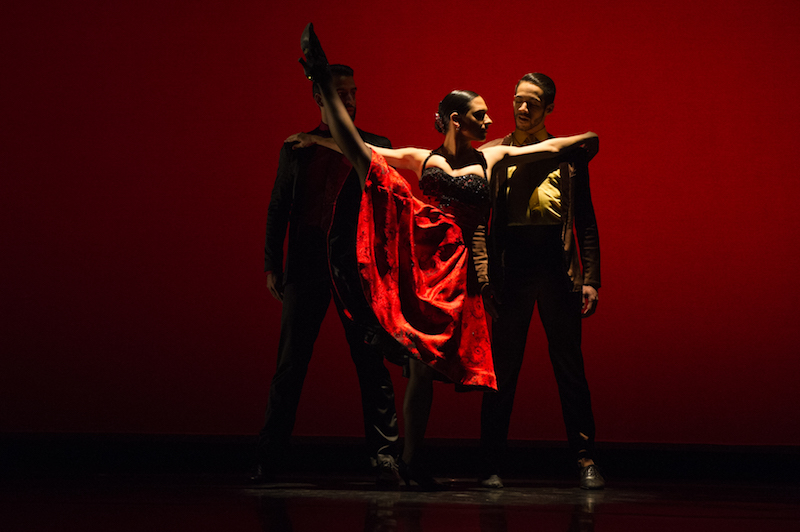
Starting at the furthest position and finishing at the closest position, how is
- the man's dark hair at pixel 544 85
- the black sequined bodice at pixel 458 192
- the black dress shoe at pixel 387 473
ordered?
the man's dark hair at pixel 544 85 → the black dress shoe at pixel 387 473 → the black sequined bodice at pixel 458 192

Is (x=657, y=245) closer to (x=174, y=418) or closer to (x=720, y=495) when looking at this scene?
(x=720, y=495)

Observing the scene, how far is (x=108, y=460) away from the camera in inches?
132

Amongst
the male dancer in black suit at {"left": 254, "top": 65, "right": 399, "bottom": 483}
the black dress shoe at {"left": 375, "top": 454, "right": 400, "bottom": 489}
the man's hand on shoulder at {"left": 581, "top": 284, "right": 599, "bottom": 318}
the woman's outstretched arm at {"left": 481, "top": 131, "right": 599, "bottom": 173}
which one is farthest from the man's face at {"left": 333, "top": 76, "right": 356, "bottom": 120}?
the black dress shoe at {"left": 375, "top": 454, "right": 400, "bottom": 489}

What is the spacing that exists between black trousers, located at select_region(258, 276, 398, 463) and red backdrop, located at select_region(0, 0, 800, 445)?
0.77m

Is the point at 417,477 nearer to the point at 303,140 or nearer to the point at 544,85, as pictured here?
the point at 303,140

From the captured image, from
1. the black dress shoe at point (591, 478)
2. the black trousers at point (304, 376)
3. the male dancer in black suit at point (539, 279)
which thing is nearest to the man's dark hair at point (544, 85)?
the male dancer in black suit at point (539, 279)

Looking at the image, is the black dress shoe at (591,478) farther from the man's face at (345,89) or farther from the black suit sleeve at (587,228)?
the man's face at (345,89)

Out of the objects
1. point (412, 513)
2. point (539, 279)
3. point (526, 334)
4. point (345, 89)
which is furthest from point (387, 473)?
point (345, 89)

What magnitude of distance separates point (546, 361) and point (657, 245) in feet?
2.52

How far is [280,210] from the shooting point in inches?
112

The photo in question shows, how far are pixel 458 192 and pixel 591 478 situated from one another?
1155 mm

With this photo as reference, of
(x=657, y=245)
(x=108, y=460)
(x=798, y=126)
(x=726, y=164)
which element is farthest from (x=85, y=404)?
(x=798, y=126)

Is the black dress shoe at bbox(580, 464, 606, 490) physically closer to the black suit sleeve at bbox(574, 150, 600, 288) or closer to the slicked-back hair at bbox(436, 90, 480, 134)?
the black suit sleeve at bbox(574, 150, 600, 288)

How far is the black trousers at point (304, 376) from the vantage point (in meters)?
2.79
